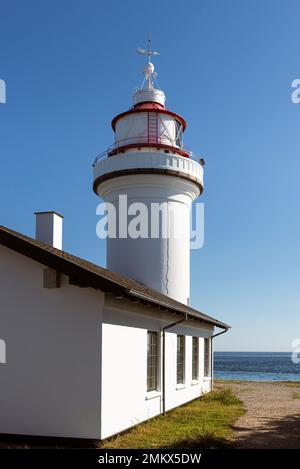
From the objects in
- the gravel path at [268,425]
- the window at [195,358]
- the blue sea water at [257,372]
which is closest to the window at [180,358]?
the window at [195,358]

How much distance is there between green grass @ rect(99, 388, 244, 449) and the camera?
10.3m

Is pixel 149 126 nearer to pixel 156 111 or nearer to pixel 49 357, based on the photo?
pixel 156 111

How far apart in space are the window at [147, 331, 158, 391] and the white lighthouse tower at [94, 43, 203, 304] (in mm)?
5330

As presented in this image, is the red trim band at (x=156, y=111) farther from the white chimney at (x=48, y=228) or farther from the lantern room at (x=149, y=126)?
the white chimney at (x=48, y=228)

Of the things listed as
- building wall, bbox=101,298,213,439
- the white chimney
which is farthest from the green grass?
the white chimney

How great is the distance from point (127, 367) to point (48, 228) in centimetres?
455

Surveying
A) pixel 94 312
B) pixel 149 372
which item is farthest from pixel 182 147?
pixel 94 312

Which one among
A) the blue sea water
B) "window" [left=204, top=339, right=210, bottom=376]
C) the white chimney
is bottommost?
the blue sea water

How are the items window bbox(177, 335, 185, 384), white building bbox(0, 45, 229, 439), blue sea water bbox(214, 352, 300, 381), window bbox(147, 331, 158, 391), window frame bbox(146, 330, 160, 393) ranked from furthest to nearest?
blue sea water bbox(214, 352, 300, 381) → window bbox(177, 335, 185, 384) → window frame bbox(146, 330, 160, 393) → window bbox(147, 331, 158, 391) → white building bbox(0, 45, 229, 439)

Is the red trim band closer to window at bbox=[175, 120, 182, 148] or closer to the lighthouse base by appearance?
window at bbox=[175, 120, 182, 148]

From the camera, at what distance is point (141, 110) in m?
20.2
